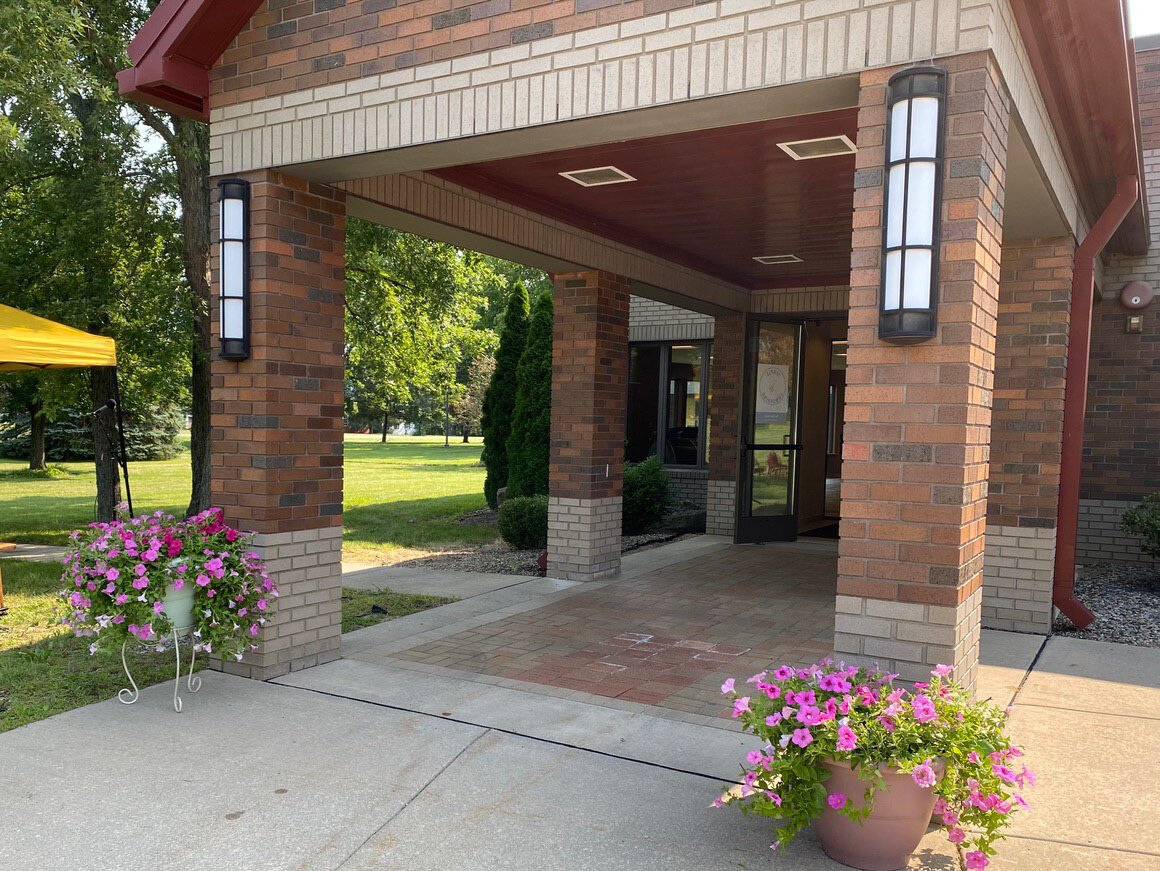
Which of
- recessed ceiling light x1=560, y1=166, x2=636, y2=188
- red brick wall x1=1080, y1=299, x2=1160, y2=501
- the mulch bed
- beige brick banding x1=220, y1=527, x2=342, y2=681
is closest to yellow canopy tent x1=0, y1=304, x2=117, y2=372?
beige brick banding x1=220, y1=527, x2=342, y2=681

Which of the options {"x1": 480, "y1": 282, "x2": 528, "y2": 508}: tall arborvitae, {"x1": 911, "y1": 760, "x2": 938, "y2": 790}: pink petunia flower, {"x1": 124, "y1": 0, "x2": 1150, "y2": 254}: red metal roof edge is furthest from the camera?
{"x1": 480, "y1": 282, "x2": 528, "y2": 508}: tall arborvitae

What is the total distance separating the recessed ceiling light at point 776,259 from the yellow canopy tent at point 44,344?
6209 millimetres

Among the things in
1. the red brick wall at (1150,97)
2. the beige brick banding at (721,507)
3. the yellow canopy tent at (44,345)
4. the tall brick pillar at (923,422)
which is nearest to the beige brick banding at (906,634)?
the tall brick pillar at (923,422)

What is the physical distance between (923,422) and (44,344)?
19.2 feet

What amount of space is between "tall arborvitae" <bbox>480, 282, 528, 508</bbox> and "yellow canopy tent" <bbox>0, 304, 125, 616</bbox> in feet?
25.4

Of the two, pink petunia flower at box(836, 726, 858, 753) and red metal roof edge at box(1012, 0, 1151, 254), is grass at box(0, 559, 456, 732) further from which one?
red metal roof edge at box(1012, 0, 1151, 254)

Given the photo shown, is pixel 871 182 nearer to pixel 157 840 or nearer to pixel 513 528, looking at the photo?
pixel 157 840

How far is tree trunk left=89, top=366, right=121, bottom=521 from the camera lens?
32.0ft

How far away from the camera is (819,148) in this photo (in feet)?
17.4

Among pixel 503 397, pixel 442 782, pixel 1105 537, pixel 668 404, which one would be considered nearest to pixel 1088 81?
pixel 442 782

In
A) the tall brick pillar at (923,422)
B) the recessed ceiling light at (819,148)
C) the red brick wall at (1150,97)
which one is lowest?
the tall brick pillar at (923,422)

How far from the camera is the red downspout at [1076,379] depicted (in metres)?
6.27

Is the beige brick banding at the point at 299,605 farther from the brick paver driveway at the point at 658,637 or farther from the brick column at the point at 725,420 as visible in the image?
the brick column at the point at 725,420

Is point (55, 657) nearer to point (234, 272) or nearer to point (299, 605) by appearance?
point (299, 605)
